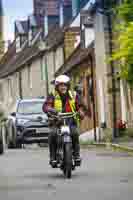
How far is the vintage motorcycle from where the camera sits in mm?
13570

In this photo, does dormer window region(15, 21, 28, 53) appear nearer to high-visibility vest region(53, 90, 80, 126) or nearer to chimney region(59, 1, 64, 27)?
chimney region(59, 1, 64, 27)

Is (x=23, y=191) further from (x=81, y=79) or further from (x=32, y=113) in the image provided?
(x=81, y=79)

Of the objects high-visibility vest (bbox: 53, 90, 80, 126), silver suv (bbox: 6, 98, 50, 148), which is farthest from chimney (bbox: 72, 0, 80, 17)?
high-visibility vest (bbox: 53, 90, 80, 126)

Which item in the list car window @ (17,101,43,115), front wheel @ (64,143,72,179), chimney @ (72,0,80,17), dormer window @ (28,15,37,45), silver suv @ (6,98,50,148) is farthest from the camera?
dormer window @ (28,15,37,45)

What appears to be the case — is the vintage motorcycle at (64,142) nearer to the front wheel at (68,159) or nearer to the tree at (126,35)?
the front wheel at (68,159)

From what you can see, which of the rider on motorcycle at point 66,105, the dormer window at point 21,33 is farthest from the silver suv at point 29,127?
the dormer window at point 21,33

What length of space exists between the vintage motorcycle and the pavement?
217 mm

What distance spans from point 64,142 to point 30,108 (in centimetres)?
1673

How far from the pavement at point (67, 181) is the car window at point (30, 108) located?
1138cm

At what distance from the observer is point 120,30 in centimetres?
2092

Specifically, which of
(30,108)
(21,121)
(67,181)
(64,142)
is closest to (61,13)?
(30,108)

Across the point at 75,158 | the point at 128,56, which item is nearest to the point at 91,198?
the point at 75,158

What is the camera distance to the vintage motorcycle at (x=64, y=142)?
44.5ft

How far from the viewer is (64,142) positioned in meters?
13.6
